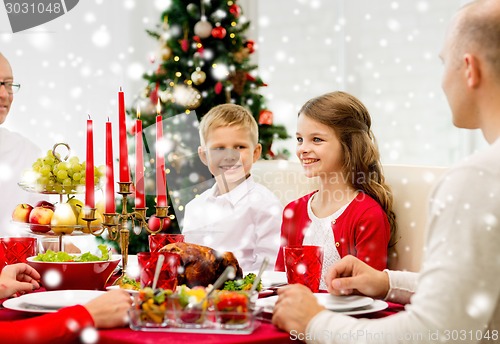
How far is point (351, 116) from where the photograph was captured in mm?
2654

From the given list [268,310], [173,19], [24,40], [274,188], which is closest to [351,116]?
[274,188]

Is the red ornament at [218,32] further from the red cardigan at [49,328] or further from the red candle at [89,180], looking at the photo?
the red cardigan at [49,328]

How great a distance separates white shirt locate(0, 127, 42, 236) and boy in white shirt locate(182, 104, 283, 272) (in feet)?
3.53

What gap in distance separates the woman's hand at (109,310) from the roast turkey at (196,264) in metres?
0.23

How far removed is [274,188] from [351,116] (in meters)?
0.61

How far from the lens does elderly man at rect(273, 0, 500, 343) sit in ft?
3.94

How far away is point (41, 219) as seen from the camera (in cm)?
195

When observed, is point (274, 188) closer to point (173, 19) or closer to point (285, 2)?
point (173, 19)

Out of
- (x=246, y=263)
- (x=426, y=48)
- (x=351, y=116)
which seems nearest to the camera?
(x=351, y=116)

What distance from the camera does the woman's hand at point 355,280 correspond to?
1675mm

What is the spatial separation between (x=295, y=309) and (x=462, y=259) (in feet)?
1.20

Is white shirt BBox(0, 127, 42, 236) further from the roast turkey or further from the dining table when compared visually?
the dining table

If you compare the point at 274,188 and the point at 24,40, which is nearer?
the point at 274,188

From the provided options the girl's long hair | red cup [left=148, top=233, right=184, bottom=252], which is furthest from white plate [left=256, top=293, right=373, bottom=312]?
the girl's long hair
